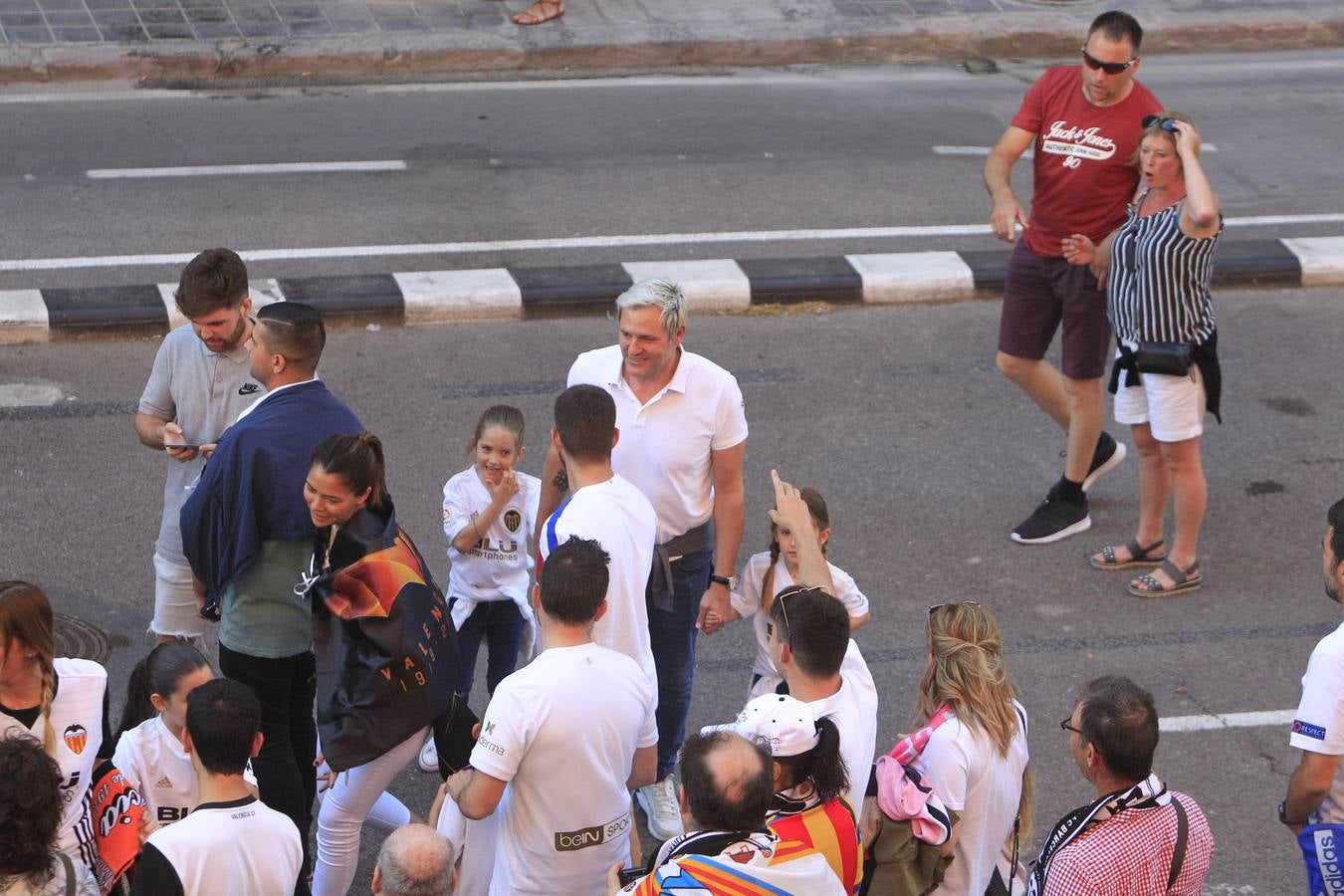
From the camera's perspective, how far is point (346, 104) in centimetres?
1312

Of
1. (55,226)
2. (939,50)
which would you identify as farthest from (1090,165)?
(939,50)

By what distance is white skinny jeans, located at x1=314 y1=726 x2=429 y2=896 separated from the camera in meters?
4.77

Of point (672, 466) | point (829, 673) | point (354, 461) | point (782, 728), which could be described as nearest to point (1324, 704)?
point (829, 673)

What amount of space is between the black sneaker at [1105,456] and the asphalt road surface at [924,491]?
0.19 metres

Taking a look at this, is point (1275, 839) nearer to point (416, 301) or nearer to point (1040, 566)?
point (1040, 566)

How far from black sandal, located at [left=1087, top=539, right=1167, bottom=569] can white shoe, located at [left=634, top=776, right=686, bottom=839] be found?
2732 millimetres

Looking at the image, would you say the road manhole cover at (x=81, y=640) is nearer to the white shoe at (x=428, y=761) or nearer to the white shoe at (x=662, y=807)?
the white shoe at (x=428, y=761)

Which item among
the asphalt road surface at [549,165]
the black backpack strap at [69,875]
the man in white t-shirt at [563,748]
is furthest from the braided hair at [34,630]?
the asphalt road surface at [549,165]

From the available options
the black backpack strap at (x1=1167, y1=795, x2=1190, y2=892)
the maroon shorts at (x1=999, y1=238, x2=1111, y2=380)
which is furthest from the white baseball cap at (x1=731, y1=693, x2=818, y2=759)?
the maroon shorts at (x1=999, y1=238, x2=1111, y2=380)

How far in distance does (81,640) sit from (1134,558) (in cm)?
472

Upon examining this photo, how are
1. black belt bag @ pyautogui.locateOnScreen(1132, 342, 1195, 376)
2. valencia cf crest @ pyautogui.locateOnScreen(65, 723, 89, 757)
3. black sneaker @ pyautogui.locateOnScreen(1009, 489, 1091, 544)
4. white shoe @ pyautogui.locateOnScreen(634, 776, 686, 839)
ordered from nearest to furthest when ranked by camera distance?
valencia cf crest @ pyautogui.locateOnScreen(65, 723, 89, 757), white shoe @ pyautogui.locateOnScreen(634, 776, 686, 839), black belt bag @ pyautogui.locateOnScreen(1132, 342, 1195, 376), black sneaker @ pyautogui.locateOnScreen(1009, 489, 1091, 544)

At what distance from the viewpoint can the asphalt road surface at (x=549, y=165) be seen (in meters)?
10.4

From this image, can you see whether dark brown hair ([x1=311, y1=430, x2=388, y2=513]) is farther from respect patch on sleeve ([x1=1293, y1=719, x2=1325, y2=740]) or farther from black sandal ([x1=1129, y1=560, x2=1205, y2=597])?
black sandal ([x1=1129, y1=560, x2=1205, y2=597])

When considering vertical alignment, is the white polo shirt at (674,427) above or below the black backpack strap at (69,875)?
above
